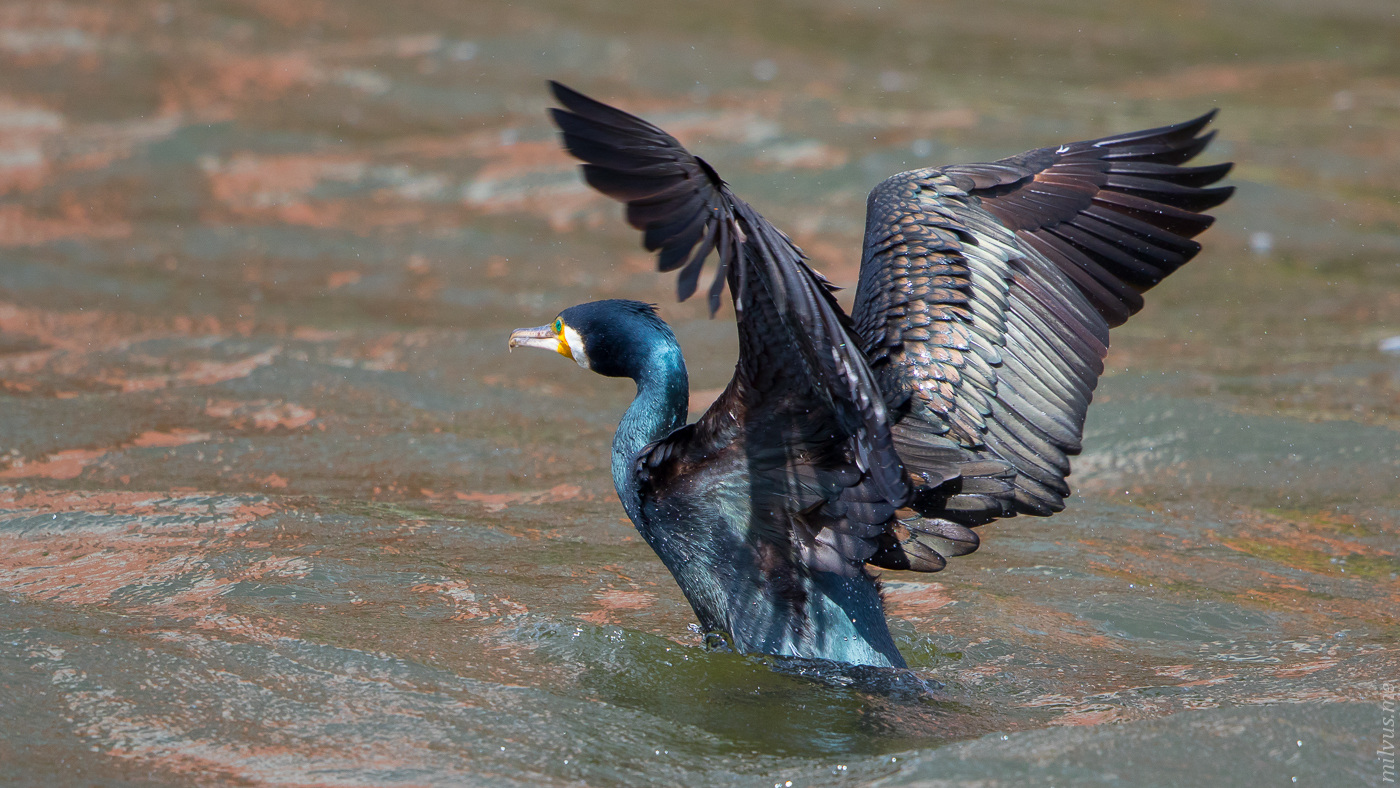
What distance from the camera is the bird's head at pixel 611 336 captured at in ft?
14.9

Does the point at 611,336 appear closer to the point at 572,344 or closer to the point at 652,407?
the point at 572,344

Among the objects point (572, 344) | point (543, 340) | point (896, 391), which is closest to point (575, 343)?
point (572, 344)

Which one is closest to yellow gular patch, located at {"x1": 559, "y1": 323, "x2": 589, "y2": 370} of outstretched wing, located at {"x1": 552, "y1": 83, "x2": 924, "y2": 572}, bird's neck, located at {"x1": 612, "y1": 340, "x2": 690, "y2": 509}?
bird's neck, located at {"x1": 612, "y1": 340, "x2": 690, "y2": 509}

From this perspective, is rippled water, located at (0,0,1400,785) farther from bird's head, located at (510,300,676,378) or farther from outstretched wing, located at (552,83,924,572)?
bird's head, located at (510,300,676,378)

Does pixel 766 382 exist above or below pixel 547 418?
above

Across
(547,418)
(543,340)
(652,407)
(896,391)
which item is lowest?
(547,418)

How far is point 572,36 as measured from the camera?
40.7 feet

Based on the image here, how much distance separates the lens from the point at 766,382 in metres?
3.78

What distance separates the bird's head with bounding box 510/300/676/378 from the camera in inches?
178

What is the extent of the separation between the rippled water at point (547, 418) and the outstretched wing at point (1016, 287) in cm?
74

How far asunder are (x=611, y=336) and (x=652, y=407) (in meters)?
0.29

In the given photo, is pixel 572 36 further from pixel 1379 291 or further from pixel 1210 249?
pixel 1379 291

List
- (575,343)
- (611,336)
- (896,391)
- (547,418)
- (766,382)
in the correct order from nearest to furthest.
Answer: (766,382)
(896,391)
(611,336)
(575,343)
(547,418)

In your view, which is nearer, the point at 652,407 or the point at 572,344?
the point at 652,407
